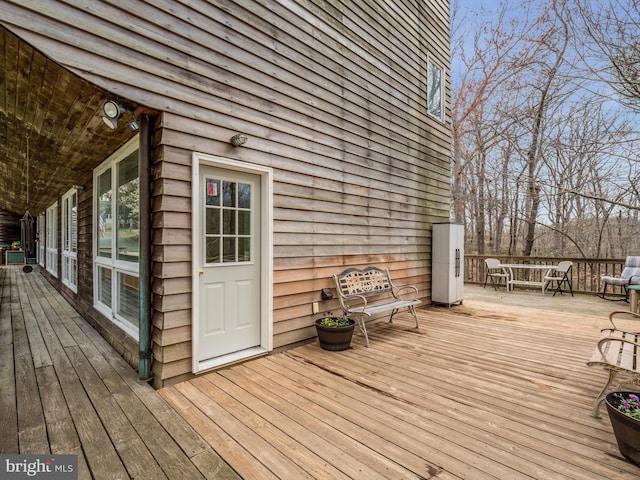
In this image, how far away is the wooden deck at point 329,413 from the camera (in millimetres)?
1727

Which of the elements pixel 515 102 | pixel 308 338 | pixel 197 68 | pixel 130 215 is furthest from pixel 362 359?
pixel 515 102

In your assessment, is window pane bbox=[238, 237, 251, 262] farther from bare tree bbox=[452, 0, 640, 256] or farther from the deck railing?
bare tree bbox=[452, 0, 640, 256]

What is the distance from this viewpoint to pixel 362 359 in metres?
3.29

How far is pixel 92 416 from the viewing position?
7.10 ft

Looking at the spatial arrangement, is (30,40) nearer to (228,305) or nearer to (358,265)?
(228,305)

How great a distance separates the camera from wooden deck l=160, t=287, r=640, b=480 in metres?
1.73

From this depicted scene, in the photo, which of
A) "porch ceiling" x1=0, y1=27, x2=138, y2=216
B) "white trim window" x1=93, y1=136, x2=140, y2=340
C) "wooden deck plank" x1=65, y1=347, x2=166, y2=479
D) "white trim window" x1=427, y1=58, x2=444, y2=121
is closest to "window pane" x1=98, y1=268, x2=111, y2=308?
"white trim window" x1=93, y1=136, x2=140, y2=340

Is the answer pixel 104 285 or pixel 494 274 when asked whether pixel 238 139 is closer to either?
pixel 104 285

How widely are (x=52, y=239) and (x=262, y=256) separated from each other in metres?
7.87

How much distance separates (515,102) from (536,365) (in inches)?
398

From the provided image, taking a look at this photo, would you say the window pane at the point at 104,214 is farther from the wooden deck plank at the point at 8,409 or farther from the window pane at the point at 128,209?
the wooden deck plank at the point at 8,409

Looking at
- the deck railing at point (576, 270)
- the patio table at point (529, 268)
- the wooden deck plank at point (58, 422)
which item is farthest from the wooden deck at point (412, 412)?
the deck railing at point (576, 270)

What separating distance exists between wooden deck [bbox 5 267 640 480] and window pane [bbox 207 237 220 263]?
104 cm

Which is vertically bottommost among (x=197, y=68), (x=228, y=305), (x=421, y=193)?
(x=228, y=305)
